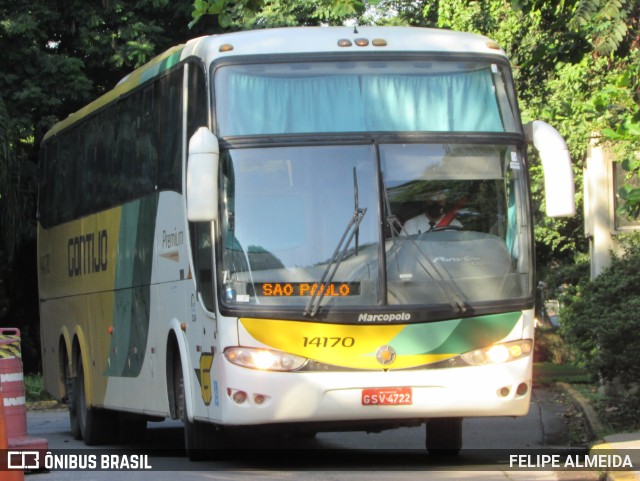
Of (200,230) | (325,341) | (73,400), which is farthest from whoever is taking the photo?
(73,400)

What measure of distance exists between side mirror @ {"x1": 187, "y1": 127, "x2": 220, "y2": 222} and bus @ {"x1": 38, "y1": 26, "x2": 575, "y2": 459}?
0.06 feet

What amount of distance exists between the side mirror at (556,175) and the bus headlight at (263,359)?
2.34 meters

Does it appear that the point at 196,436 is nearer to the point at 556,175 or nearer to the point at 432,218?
the point at 432,218

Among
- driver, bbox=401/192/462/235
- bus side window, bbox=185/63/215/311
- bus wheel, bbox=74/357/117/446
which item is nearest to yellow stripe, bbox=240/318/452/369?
bus side window, bbox=185/63/215/311

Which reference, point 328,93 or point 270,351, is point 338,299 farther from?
point 328,93

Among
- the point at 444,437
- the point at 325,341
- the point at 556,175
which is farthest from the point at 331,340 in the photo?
the point at 444,437

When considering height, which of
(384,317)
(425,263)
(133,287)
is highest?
(425,263)

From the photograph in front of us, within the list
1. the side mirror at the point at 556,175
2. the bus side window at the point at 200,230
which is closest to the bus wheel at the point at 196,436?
the bus side window at the point at 200,230

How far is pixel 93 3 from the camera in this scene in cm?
2644

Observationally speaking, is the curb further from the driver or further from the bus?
the driver

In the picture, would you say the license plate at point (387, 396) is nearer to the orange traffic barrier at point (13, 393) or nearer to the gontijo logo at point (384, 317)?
the gontijo logo at point (384, 317)

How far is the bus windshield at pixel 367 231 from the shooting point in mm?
10469

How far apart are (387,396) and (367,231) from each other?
1326mm

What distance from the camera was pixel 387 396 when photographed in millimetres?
10375
